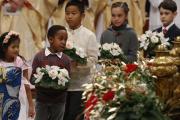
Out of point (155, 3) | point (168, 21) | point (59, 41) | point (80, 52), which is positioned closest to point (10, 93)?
point (59, 41)

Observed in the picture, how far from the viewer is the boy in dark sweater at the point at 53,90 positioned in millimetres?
7066

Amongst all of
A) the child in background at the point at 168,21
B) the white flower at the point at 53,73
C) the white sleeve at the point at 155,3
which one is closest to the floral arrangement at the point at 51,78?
the white flower at the point at 53,73

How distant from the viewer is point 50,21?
10750 mm

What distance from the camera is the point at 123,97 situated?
12.7ft

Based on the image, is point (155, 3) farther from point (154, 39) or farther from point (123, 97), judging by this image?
point (123, 97)

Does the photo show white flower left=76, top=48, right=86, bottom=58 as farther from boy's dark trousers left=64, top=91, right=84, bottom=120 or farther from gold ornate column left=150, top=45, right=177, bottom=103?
gold ornate column left=150, top=45, right=177, bottom=103

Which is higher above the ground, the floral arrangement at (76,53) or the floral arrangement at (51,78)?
the floral arrangement at (76,53)

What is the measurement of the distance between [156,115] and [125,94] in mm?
191

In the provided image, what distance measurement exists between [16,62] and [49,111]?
54cm

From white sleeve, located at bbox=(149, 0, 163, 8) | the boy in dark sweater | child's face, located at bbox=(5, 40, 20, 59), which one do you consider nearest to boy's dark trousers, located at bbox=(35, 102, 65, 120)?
the boy in dark sweater

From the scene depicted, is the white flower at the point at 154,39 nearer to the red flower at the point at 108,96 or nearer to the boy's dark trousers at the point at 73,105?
the boy's dark trousers at the point at 73,105

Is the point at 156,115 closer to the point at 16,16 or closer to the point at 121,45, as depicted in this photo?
the point at 121,45

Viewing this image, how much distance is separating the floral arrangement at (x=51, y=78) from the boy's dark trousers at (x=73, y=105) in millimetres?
530

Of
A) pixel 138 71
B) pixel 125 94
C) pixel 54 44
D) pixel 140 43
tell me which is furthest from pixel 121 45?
pixel 125 94
